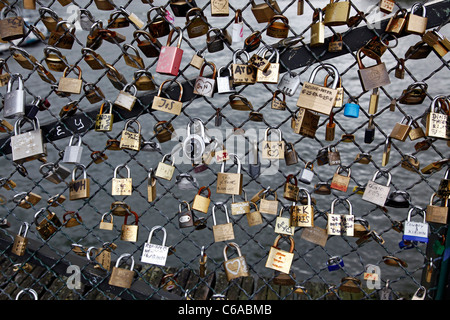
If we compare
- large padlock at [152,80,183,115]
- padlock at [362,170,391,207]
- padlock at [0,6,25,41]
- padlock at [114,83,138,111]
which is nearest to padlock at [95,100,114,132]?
padlock at [114,83,138,111]

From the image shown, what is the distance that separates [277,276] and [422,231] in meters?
0.66

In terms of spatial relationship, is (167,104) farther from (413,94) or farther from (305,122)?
(413,94)

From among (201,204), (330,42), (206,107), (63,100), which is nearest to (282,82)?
(330,42)

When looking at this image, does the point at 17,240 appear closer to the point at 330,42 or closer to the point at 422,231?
the point at 330,42

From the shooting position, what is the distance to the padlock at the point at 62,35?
5.43ft

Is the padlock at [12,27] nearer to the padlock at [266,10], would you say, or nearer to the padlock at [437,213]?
the padlock at [266,10]

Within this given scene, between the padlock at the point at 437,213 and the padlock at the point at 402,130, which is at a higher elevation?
the padlock at the point at 402,130

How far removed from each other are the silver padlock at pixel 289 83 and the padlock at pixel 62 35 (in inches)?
34.3

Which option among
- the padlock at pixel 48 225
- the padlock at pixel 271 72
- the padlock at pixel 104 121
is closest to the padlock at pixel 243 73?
the padlock at pixel 271 72

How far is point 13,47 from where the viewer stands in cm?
167

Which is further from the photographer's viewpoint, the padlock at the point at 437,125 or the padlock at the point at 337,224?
the padlock at the point at 337,224

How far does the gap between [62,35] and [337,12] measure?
1.07 metres

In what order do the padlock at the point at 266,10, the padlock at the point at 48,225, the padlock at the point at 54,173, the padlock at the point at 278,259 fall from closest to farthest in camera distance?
the padlock at the point at 266,10 → the padlock at the point at 278,259 → the padlock at the point at 54,173 → the padlock at the point at 48,225
